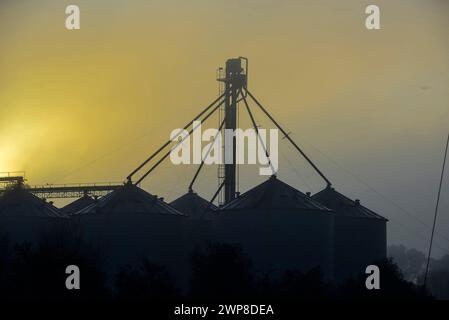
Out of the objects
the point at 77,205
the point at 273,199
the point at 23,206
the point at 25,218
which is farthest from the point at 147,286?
the point at 77,205

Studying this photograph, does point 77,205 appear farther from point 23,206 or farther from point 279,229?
point 279,229

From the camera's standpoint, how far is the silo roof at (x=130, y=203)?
78688 millimetres

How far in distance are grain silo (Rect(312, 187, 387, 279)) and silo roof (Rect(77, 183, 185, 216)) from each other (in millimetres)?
13943

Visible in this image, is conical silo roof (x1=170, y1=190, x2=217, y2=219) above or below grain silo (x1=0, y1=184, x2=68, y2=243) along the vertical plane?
above

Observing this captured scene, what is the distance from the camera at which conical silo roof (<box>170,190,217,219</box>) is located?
92188mm

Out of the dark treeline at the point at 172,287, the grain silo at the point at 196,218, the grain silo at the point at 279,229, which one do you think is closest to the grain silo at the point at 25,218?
the grain silo at the point at 196,218

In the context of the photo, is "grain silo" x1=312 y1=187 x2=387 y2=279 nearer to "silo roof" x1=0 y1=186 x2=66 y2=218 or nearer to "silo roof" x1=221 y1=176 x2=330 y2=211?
"silo roof" x1=221 y1=176 x2=330 y2=211

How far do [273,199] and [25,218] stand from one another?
2154 centimetres

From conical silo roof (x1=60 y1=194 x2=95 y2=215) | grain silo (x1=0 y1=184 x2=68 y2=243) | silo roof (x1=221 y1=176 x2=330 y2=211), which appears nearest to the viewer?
silo roof (x1=221 y1=176 x2=330 y2=211)

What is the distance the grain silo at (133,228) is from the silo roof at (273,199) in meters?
4.96

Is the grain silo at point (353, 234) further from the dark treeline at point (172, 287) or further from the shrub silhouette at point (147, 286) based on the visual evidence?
the shrub silhouette at point (147, 286)

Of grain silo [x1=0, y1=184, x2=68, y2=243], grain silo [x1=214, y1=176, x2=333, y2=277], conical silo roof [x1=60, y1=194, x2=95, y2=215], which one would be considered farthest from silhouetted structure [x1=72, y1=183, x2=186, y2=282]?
conical silo roof [x1=60, y1=194, x2=95, y2=215]

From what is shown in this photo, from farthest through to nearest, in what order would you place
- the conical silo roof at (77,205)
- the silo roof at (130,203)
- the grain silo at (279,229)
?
1. the conical silo roof at (77,205)
2. the silo roof at (130,203)
3. the grain silo at (279,229)
